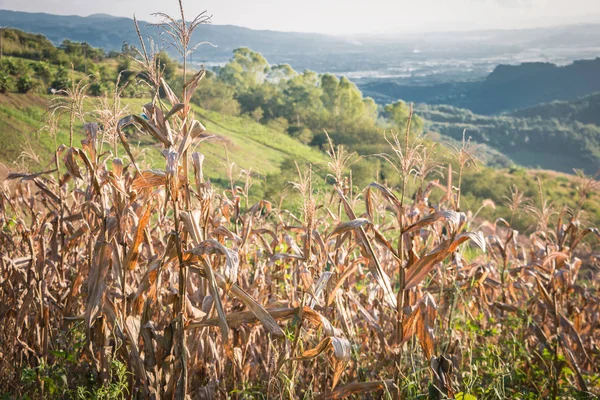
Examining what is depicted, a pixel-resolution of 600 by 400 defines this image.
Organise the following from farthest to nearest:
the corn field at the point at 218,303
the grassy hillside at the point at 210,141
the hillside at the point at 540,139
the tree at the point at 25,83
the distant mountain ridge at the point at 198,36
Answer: the hillside at the point at 540,139 → the distant mountain ridge at the point at 198,36 → the tree at the point at 25,83 → the grassy hillside at the point at 210,141 → the corn field at the point at 218,303

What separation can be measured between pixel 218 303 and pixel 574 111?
87.5 metres

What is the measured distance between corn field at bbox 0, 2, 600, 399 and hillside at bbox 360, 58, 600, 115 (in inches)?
4132

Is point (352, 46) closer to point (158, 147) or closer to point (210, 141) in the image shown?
point (210, 141)

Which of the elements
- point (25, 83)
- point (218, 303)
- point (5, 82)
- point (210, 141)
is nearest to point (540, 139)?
point (210, 141)

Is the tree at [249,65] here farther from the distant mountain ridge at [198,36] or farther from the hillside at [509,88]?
the hillside at [509,88]

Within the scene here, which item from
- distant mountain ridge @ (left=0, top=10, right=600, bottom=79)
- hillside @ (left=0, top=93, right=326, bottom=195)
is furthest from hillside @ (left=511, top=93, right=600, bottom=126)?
hillside @ (left=0, top=93, right=326, bottom=195)

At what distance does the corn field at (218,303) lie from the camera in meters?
1.94

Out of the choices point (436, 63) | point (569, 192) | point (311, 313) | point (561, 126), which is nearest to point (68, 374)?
point (311, 313)

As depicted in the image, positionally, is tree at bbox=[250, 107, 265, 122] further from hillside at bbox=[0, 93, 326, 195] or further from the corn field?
the corn field

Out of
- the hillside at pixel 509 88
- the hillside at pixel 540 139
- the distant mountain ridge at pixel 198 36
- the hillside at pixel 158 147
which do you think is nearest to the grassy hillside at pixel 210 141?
the hillside at pixel 158 147

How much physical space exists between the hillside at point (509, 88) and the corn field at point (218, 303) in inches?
4132

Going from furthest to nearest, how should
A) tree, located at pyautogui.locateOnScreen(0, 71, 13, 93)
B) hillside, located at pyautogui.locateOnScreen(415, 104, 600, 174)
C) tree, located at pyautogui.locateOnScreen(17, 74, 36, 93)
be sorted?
hillside, located at pyautogui.locateOnScreen(415, 104, 600, 174) → tree, located at pyautogui.locateOnScreen(17, 74, 36, 93) → tree, located at pyautogui.locateOnScreen(0, 71, 13, 93)

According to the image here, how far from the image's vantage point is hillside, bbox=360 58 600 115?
307 feet

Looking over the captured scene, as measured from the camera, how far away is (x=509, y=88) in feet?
357
